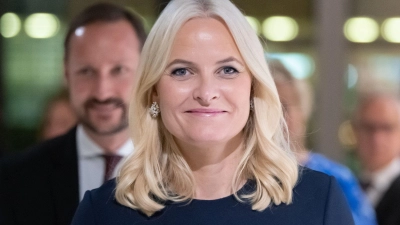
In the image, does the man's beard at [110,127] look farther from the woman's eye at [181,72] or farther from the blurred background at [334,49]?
the blurred background at [334,49]

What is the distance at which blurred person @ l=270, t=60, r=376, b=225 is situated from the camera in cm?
304

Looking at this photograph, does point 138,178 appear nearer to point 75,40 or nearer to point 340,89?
point 75,40

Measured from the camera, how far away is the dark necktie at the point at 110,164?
2785mm

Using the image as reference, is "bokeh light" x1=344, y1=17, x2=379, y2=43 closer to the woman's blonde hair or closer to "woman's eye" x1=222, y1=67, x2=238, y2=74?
the woman's blonde hair

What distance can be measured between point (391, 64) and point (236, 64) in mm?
2561

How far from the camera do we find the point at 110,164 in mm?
2791

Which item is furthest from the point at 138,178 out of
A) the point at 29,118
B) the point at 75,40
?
the point at 29,118

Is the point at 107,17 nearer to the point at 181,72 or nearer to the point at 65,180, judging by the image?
the point at 65,180

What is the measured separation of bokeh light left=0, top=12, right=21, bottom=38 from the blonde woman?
1.58m

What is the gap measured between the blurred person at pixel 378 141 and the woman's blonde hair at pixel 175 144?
2126 mm

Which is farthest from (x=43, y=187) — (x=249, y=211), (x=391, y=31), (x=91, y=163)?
(x=391, y=31)

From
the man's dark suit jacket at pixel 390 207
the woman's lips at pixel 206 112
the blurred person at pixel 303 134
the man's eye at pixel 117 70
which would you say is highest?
the woman's lips at pixel 206 112

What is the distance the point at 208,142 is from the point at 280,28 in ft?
7.57

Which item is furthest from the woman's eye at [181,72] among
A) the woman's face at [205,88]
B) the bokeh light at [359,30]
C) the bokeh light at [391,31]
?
the bokeh light at [391,31]
